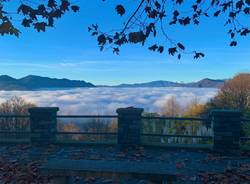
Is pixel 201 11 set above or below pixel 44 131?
above

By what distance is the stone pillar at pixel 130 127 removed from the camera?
43.4 ft

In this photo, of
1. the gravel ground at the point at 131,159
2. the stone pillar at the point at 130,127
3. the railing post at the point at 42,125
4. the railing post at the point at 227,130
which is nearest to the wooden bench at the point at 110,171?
the gravel ground at the point at 131,159

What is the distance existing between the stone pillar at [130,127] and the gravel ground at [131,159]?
0.27m

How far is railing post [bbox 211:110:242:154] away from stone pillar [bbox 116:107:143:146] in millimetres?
2299

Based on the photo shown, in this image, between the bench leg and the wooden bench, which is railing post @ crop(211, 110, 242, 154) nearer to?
the wooden bench

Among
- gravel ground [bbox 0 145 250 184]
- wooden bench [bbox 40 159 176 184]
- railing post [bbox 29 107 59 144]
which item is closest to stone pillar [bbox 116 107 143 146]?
gravel ground [bbox 0 145 250 184]

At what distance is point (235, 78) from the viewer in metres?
58.6

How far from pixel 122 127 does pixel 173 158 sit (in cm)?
211

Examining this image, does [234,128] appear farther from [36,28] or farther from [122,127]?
[36,28]

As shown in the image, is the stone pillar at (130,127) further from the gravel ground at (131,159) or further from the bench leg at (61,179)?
the bench leg at (61,179)

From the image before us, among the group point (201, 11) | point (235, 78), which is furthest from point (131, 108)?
point (235, 78)

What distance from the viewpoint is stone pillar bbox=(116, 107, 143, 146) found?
520 inches

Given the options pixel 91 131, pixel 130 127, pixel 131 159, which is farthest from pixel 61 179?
pixel 91 131

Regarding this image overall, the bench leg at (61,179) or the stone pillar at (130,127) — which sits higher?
the stone pillar at (130,127)
